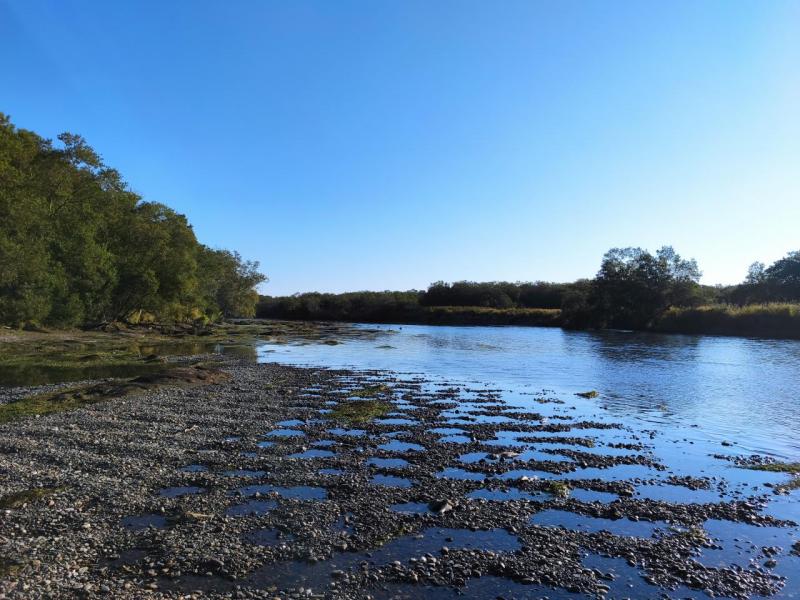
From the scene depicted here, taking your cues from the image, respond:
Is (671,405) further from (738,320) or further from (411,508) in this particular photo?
(738,320)

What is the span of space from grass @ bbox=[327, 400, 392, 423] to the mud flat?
121 centimetres

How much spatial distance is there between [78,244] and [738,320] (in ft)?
294

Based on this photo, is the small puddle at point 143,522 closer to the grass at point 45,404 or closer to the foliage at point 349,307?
the grass at point 45,404

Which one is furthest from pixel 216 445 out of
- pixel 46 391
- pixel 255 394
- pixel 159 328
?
pixel 159 328

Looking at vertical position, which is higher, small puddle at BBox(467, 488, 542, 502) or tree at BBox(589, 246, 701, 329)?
tree at BBox(589, 246, 701, 329)

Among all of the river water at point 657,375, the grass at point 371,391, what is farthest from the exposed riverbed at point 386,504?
the grass at point 371,391

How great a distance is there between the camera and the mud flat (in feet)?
23.9

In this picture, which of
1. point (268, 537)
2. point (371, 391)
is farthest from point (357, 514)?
point (371, 391)

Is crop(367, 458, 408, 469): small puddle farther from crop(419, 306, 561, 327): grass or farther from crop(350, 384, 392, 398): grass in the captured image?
crop(419, 306, 561, 327): grass

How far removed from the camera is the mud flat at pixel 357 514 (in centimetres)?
729

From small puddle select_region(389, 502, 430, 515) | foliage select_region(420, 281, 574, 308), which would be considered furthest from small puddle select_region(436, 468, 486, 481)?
foliage select_region(420, 281, 574, 308)

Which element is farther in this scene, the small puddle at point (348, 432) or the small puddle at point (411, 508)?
the small puddle at point (348, 432)

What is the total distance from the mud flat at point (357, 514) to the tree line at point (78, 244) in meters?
33.4

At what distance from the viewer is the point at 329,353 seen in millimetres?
48531
